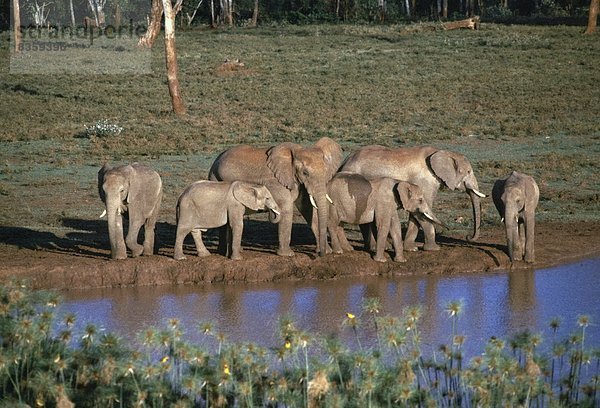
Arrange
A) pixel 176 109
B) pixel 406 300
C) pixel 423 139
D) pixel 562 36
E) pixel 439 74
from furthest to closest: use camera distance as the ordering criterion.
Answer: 1. pixel 562 36
2. pixel 439 74
3. pixel 176 109
4. pixel 423 139
5. pixel 406 300

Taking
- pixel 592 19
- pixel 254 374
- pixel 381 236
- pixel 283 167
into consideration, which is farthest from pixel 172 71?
pixel 254 374

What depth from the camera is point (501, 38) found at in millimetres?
49062

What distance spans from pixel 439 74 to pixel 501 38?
32.5 ft

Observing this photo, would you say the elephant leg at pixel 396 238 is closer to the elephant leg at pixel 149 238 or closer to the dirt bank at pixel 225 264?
the dirt bank at pixel 225 264

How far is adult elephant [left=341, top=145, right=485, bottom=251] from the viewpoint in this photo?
17188 mm

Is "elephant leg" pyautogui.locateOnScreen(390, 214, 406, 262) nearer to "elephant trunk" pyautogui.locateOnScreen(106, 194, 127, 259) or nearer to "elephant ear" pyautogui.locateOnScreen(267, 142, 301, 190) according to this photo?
"elephant ear" pyautogui.locateOnScreen(267, 142, 301, 190)

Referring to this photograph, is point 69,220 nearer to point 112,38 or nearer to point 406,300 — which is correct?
point 406,300

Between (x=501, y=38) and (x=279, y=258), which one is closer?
(x=279, y=258)

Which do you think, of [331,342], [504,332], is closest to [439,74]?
[504,332]

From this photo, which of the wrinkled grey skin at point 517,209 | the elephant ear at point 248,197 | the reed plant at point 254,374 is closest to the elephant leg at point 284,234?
the elephant ear at point 248,197

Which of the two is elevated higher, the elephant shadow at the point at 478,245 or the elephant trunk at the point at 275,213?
the elephant trunk at the point at 275,213

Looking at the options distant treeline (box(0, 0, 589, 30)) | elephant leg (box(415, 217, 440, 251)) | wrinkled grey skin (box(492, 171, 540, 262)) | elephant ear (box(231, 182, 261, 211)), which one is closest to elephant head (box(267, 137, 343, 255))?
elephant ear (box(231, 182, 261, 211))

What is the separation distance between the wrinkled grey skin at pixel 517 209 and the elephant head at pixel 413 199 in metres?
0.96

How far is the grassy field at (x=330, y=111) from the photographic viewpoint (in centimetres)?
2306
